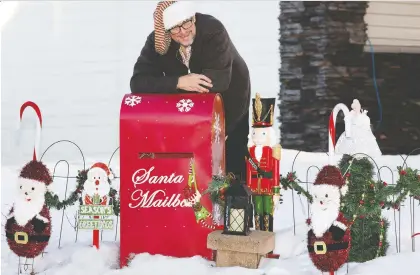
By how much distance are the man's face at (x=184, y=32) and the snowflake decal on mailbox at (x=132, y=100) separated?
0.52 meters

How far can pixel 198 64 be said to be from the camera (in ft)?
12.1

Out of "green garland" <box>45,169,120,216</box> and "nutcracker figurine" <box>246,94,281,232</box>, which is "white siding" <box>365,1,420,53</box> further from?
"green garland" <box>45,169,120,216</box>

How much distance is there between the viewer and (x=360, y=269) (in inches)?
121

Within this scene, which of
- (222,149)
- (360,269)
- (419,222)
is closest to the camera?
(360,269)

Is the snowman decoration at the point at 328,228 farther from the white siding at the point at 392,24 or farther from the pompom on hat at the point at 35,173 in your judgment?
the white siding at the point at 392,24

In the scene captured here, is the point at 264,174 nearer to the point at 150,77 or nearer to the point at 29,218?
the point at 150,77

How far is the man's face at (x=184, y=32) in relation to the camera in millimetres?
3533

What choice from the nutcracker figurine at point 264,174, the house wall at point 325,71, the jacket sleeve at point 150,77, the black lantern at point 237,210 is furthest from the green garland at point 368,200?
the house wall at point 325,71

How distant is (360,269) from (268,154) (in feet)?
2.73

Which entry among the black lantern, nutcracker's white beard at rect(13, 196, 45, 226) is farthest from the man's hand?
nutcracker's white beard at rect(13, 196, 45, 226)

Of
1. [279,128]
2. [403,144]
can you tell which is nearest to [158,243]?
[279,128]

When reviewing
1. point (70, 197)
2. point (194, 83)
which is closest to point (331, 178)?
point (194, 83)

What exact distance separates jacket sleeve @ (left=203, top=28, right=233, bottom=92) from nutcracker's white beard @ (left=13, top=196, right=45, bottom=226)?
125 cm

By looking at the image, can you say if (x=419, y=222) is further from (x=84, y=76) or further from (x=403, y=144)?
(x=84, y=76)
